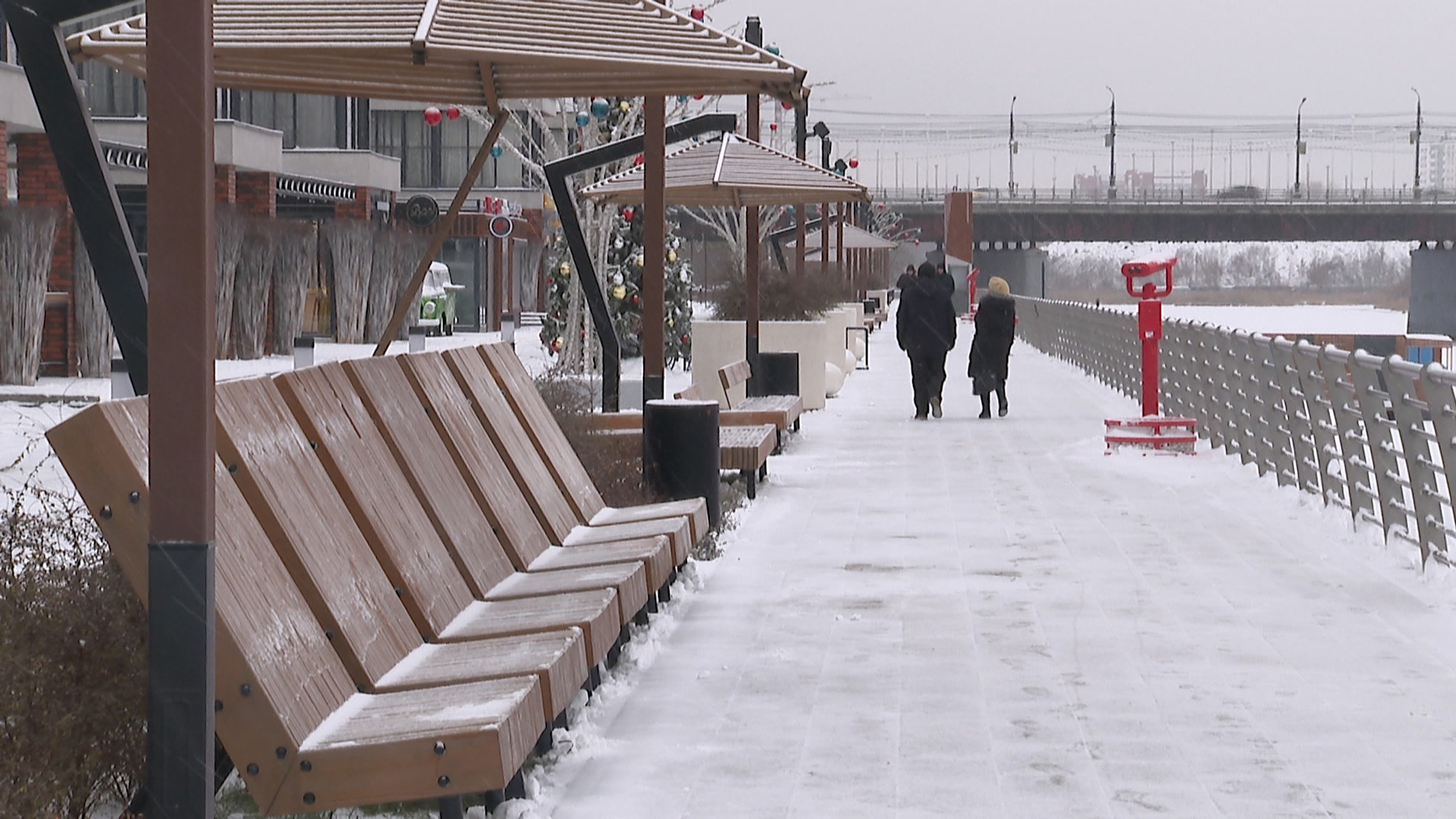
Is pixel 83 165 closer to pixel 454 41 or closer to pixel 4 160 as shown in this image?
pixel 454 41

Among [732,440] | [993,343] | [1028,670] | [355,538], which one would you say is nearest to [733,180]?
[732,440]

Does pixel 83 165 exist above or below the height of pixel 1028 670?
above

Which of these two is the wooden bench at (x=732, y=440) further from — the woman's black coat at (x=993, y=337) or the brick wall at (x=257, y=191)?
the brick wall at (x=257, y=191)

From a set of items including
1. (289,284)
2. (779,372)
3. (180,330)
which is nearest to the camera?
(180,330)

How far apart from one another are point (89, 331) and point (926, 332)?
1392cm

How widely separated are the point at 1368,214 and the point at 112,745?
98397 mm

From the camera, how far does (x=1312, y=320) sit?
424 feet

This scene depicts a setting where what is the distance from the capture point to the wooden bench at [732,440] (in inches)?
469

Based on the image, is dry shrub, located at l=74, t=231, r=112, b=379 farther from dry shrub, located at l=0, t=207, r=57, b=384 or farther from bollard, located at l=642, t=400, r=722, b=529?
bollard, located at l=642, t=400, r=722, b=529

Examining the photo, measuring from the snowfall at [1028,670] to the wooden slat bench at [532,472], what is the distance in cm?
38

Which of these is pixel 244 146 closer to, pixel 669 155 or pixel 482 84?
pixel 669 155

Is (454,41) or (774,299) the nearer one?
(454,41)

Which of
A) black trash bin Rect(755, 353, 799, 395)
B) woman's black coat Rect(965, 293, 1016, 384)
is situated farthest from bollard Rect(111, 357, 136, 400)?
woman's black coat Rect(965, 293, 1016, 384)

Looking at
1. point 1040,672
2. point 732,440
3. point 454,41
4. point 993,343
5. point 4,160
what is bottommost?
point 1040,672
